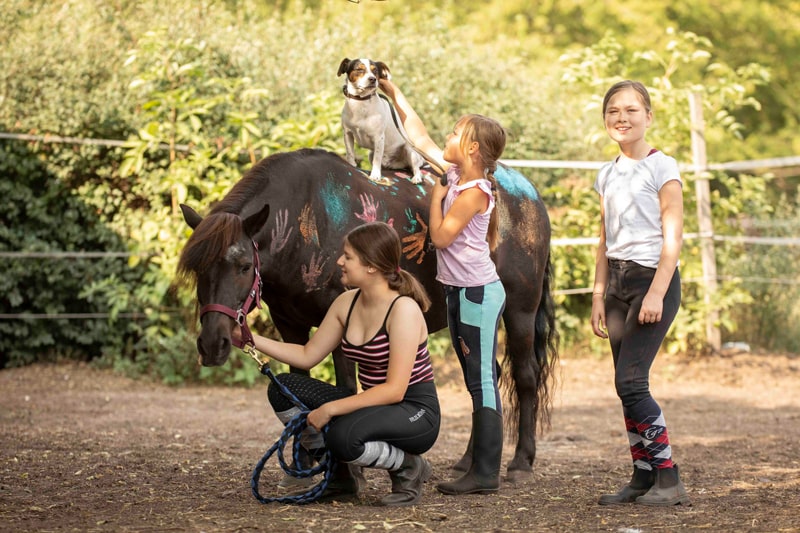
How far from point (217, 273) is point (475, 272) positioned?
3.45ft

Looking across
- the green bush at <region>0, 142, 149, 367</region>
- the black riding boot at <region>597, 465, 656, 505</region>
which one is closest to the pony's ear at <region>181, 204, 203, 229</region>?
the black riding boot at <region>597, 465, 656, 505</region>

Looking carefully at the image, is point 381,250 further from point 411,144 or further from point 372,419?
point 411,144

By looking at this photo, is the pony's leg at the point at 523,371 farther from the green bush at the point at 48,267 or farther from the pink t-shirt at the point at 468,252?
the green bush at the point at 48,267

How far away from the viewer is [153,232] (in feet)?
25.9

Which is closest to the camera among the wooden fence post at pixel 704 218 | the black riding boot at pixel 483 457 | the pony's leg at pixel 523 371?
the black riding boot at pixel 483 457

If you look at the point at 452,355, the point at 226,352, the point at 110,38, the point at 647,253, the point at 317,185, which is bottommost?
the point at 452,355

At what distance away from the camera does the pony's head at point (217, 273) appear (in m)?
3.70

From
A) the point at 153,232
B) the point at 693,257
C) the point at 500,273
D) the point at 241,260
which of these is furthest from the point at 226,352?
the point at 693,257

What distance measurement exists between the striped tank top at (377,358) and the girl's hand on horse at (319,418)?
178 millimetres

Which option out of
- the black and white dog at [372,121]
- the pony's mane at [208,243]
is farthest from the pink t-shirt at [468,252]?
the pony's mane at [208,243]

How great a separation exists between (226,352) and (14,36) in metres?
→ 6.40

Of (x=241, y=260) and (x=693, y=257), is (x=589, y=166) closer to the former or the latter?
(x=693, y=257)

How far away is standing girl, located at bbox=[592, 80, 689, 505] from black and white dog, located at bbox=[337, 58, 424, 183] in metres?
1.12

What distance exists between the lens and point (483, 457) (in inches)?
161
